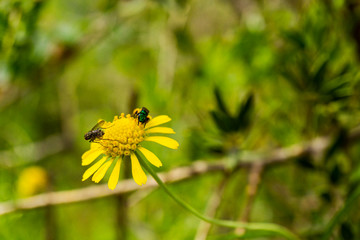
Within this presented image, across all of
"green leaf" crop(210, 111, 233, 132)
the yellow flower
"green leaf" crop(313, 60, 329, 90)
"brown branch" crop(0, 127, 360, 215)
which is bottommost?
"brown branch" crop(0, 127, 360, 215)

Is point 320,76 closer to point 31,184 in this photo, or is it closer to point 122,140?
point 122,140

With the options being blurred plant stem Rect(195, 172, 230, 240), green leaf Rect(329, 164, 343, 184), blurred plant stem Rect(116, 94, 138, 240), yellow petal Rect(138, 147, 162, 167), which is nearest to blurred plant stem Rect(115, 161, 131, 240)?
blurred plant stem Rect(116, 94, 138, 240)

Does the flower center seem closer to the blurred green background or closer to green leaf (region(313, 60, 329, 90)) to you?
the blurred green background

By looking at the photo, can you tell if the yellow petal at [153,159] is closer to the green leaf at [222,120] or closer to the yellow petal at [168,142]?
the yellow petal at [168,142]

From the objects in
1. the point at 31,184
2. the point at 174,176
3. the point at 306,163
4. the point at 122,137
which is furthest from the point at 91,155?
the point at 31,184

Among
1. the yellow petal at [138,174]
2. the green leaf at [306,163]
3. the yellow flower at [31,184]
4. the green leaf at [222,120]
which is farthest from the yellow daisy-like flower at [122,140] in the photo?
the yellow flower at [31,184]

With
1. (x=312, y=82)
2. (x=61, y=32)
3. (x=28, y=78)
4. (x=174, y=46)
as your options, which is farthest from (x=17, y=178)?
(x=312, y=82)
